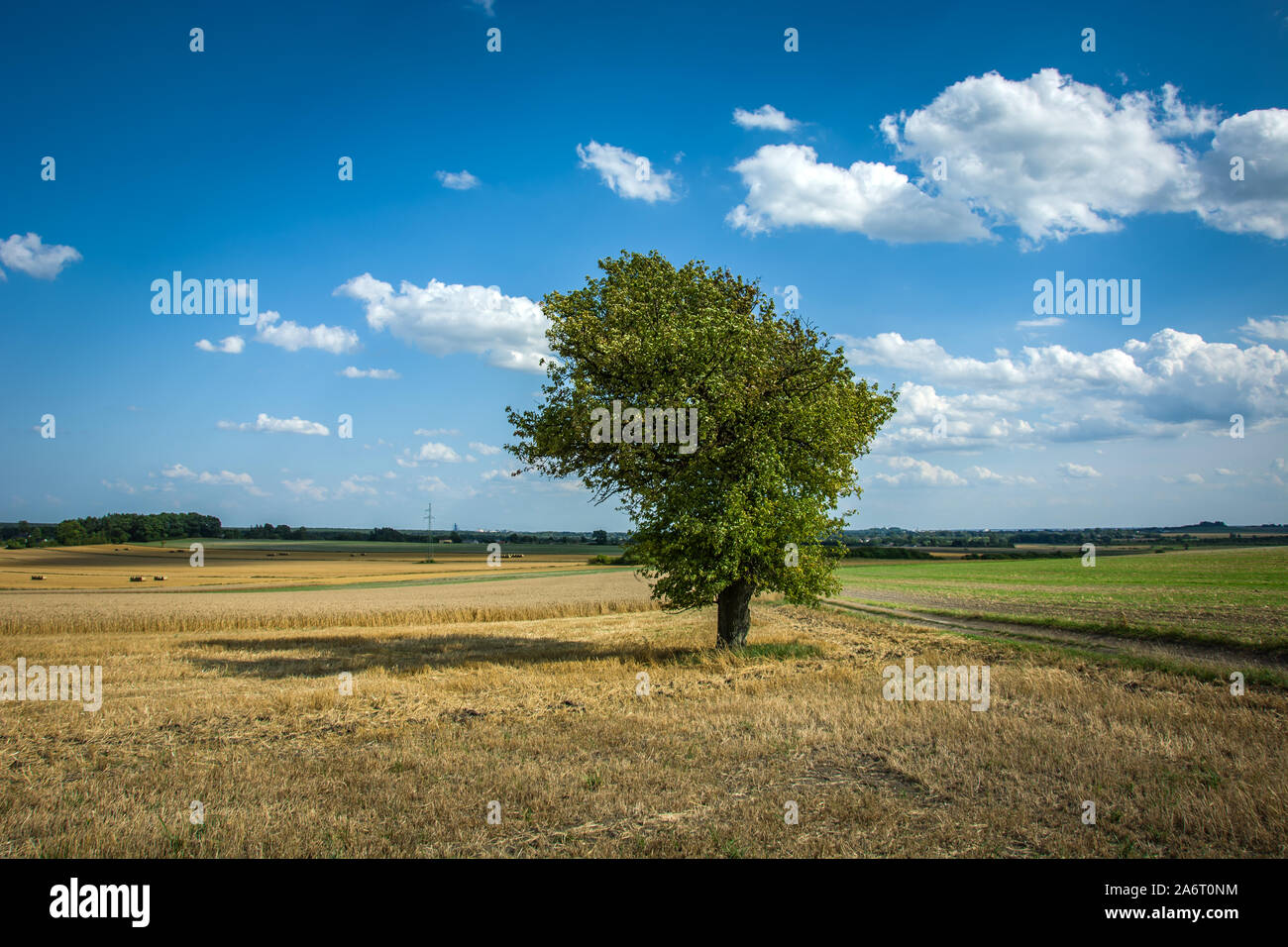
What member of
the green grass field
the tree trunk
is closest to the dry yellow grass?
the tree trunk

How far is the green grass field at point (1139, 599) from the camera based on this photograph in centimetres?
2438

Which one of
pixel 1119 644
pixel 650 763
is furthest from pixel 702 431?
pixel 1119 644

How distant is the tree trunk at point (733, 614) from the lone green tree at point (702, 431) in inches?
3.1

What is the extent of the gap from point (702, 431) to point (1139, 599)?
33719 mm

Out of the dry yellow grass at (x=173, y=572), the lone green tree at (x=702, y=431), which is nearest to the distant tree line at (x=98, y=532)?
the dry yellow grass at (x=173, y=572)

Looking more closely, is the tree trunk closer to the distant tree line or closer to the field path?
the field path

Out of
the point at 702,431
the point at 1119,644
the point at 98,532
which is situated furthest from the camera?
the point at 98,532

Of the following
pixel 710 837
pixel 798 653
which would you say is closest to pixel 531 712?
pixel 710 837

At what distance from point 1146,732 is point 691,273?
699 inches

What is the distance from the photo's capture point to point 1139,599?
37625mm

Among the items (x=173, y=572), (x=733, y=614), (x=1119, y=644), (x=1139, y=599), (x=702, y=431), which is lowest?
(x=173, y=572)

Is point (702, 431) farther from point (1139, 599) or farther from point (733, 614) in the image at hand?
point (1139, 599)

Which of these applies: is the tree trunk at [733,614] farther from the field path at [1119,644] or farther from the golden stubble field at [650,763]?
the field path at [1119,644]

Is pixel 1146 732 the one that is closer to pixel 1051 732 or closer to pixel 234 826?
pixel 1051 732
